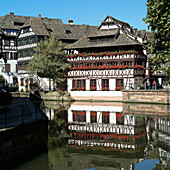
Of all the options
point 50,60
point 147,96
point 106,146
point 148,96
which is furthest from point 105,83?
point 106,146

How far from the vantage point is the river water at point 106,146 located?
12.3 meters

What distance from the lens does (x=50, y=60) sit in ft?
160

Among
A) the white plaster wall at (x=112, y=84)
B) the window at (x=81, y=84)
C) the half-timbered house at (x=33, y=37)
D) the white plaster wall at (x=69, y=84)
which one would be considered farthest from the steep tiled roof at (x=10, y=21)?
the white plaster wall at (x=112, y=84)

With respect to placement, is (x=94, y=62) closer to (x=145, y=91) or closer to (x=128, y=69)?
(x=128, y=69)

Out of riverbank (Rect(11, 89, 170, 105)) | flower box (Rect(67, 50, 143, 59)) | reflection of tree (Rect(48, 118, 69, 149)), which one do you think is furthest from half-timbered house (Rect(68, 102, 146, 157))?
flower box (Rect(67, 50, 143, 59))

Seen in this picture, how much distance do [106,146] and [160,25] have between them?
1971 cm

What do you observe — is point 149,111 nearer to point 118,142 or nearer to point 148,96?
point 148,96

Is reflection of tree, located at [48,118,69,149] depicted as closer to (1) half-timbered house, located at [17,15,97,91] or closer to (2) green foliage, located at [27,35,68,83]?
(2) green foliage, located at [27,35,68,83]

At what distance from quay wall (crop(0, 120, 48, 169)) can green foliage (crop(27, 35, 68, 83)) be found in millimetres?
33483

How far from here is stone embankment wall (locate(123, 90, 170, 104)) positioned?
38375 millimetres

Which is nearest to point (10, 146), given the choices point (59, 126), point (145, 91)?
point (59, 126)

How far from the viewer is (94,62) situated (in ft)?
156

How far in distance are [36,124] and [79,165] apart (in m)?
3.60

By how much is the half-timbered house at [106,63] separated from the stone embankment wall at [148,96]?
253 cm
